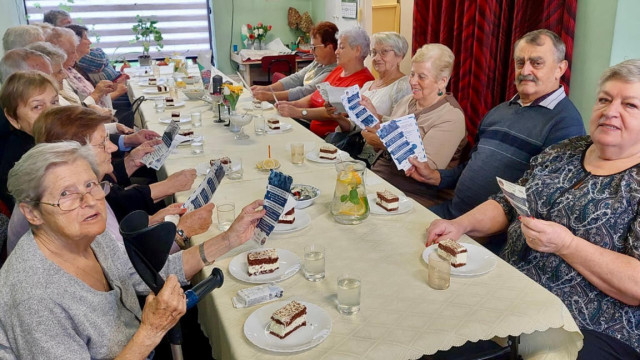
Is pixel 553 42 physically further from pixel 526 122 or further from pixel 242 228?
pixel 242 228

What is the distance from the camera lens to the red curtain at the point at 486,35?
3.43m

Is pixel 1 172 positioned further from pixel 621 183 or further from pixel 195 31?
pixel 195 31

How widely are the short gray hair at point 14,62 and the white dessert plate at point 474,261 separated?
2569 millimetres

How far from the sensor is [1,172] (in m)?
2.40

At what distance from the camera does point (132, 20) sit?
313 inches

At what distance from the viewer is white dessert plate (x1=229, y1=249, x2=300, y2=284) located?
163 cm

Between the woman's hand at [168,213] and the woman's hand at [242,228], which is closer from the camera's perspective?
the woman's hand at [242,228]

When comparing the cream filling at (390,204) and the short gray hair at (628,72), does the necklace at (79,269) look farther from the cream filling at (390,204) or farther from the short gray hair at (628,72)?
the short gray hair at (628,72)

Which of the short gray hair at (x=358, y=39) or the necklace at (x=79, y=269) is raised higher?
the short gray hair at (x=358, y=39)

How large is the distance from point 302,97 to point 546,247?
3649mm

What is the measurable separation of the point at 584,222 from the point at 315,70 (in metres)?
3.61

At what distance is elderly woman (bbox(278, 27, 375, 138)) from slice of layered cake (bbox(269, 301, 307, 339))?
9.07 ft

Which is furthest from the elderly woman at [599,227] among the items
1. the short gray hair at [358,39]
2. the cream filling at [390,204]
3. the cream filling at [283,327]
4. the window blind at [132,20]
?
the window blind at [132,20]

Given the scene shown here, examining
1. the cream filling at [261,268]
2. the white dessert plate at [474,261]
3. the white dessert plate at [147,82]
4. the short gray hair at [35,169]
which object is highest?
the short gray hair at [35,169]
